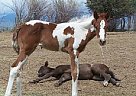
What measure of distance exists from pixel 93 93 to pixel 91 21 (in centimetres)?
167

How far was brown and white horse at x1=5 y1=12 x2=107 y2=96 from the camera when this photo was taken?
7383 millimetres

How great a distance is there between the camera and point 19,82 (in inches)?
294

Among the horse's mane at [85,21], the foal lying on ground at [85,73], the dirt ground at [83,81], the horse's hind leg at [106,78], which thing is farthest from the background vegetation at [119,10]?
the horse's mane at [85,21]

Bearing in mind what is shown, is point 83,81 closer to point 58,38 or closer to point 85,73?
point 85,73

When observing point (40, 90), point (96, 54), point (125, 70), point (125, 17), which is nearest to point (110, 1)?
point (125, 17)

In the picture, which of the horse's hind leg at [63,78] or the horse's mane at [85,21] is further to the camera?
the horse's hind leg at [63,78]

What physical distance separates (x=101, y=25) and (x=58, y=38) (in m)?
0.90

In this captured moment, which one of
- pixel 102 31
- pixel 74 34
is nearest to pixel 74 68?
pixel 74 34

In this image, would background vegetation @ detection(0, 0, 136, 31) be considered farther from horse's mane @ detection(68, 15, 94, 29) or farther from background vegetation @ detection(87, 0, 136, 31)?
horse's mane @ detection(68, 15, 94, 29)

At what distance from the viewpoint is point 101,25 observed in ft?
23.6

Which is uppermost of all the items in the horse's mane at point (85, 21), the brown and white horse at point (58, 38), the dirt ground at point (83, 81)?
the horse's mane at point (85, 21)

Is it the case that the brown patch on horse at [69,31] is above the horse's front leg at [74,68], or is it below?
above

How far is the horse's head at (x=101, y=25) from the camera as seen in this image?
23.4 ft

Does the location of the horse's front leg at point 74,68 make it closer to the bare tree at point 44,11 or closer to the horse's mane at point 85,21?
the horse's mane at point 85,21
